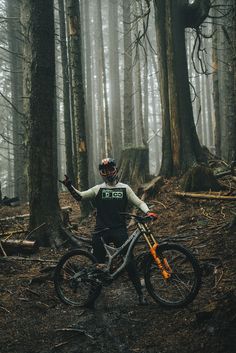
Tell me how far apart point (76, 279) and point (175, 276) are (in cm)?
152

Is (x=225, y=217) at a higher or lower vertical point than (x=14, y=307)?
higher

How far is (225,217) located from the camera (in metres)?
8.55

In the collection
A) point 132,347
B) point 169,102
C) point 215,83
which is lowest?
point 132,347

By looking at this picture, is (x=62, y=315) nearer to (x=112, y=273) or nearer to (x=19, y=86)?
(x=112, y=273)

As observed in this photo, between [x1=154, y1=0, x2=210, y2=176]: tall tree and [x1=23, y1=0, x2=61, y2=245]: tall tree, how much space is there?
4293mm

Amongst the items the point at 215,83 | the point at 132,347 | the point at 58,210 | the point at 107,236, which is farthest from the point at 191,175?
the point at 215,83

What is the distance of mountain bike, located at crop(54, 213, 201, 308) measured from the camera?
5133mm

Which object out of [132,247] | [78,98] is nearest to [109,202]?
[132,247]

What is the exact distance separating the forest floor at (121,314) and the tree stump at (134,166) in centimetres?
513

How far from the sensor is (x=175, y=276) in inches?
206

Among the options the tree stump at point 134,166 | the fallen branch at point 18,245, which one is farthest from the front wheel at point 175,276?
the tree stump at point 134,166

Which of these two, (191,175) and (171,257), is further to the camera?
(191,175)

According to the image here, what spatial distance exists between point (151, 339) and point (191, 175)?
20.3 feet

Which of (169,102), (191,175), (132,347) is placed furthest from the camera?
(169,102)
